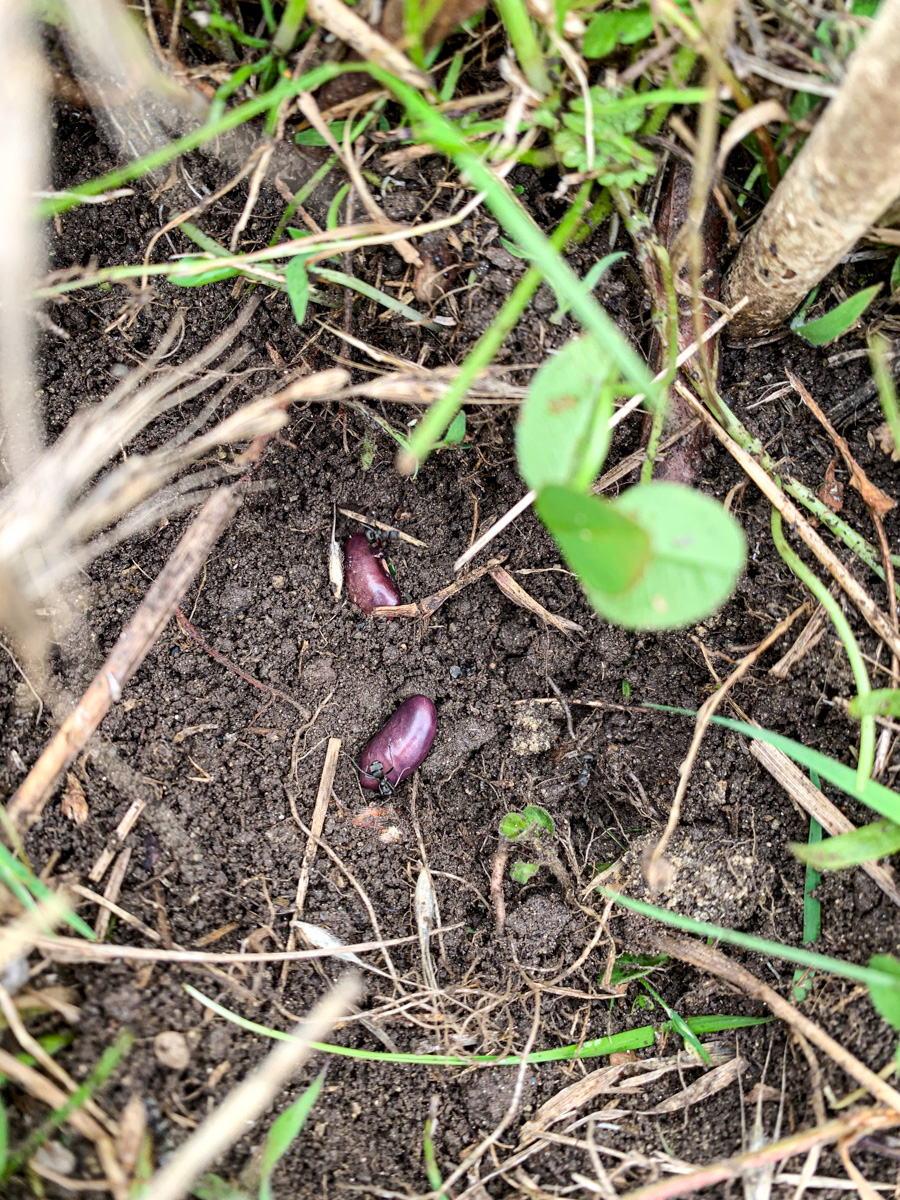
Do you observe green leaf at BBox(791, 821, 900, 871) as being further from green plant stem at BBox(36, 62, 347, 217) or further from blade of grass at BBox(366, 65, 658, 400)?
green plant stem at BBox(36, 62, 347, 217)

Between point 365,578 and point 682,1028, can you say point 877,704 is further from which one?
point 365,578

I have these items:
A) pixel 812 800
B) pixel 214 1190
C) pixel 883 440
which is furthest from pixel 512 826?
pixel 883 440

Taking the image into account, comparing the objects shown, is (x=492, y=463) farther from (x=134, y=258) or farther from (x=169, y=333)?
(x=134, y=258)

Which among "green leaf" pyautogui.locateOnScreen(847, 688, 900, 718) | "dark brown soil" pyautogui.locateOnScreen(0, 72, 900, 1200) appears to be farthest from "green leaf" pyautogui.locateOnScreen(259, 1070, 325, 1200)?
"green leaf" pyautogui.locateOnScreen(847, 688, 900, 718)

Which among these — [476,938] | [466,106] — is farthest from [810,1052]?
[466,106]

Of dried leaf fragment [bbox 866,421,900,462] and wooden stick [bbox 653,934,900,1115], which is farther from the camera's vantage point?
dried leaf fragment [bbox 866,421,900,462]
